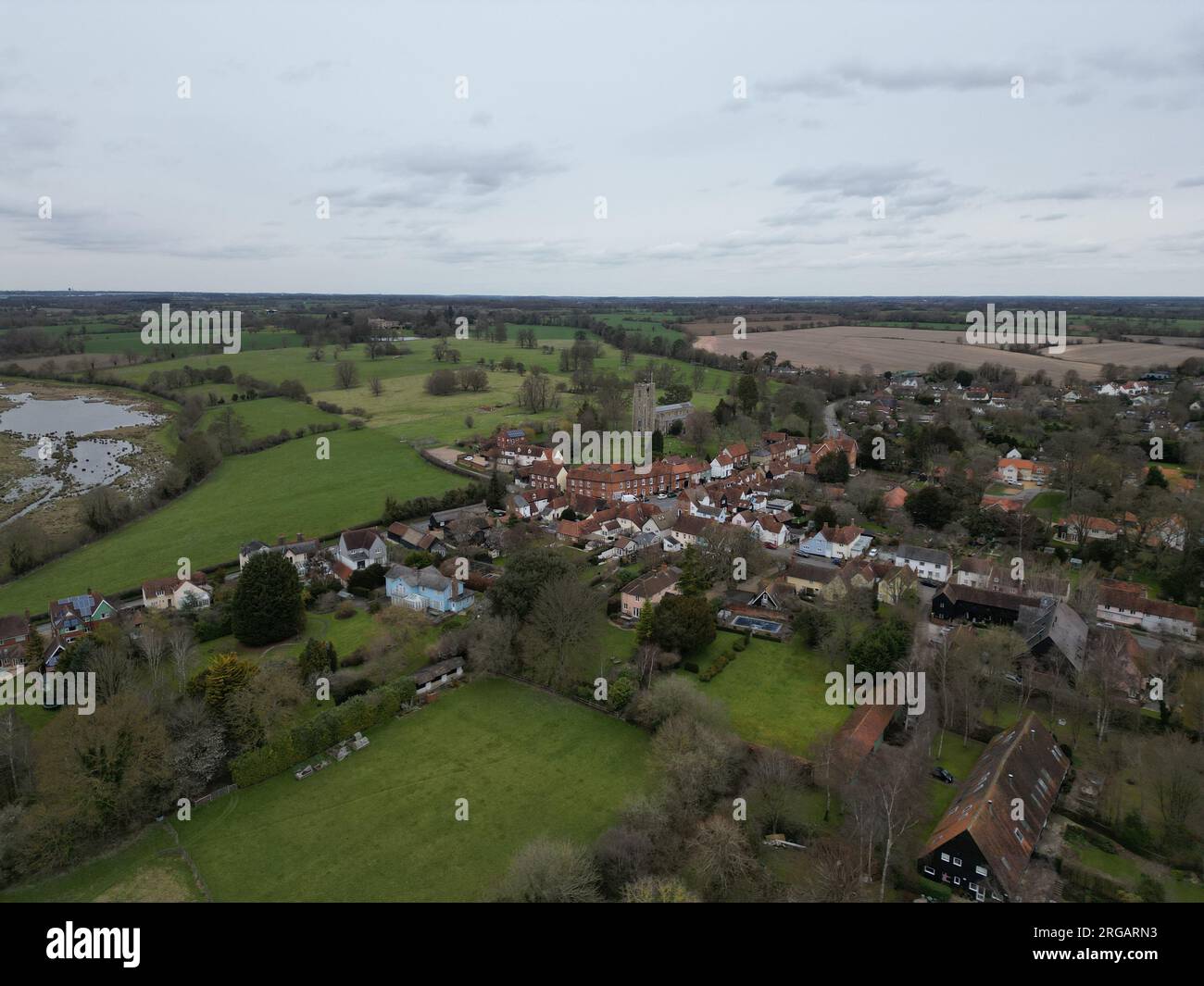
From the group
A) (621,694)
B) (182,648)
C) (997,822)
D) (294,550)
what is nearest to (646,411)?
(294,550)

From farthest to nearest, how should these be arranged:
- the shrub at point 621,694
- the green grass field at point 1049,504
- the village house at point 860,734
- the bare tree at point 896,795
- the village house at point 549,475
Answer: the village house at point 549,475 < the green grass field at point 1049,504 < the shrub at point 621,694 < the village house at point 860,734 < the bare tree at point 896,795

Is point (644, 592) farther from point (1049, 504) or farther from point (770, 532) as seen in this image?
point (1049, 504)

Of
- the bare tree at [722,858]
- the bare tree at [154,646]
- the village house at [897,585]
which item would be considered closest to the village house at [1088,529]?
the village house at [897,585]

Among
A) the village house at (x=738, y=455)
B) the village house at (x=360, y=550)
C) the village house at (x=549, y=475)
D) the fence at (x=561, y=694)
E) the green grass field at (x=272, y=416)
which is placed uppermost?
the green grass field at (x=272, y=416)

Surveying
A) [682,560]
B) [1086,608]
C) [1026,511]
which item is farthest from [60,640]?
[1026,511]

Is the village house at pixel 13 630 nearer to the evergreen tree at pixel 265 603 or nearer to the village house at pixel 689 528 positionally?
the evergreen tree at pixel 265 603

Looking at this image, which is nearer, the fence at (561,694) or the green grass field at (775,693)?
the green grass field at (775,693)

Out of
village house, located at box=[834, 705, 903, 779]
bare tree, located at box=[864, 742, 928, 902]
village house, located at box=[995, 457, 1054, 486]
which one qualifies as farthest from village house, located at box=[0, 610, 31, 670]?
village house, located at box=[995, 457, 1054, 486]

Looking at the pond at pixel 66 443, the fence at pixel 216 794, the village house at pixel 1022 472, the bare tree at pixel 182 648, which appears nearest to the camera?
the fence at pixel 216 794
